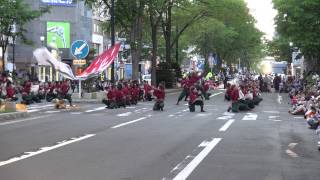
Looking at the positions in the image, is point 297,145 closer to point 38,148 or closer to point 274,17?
point 38,148

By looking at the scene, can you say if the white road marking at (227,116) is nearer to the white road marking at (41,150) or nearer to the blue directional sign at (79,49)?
the blue directional sign at (79,49)

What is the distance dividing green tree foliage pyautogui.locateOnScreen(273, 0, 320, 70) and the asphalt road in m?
19.0

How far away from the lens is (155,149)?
15.0 meters

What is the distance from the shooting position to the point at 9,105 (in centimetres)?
2698

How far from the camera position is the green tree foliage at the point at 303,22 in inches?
1658

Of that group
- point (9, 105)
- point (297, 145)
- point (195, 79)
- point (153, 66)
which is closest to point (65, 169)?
point (297, 145)

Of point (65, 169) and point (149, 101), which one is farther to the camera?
point (149, 101)

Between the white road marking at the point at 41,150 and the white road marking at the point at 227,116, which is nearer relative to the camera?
the white road marking at the point at 41,150

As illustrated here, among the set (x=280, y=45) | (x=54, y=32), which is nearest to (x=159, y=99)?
(x=280, y=45)

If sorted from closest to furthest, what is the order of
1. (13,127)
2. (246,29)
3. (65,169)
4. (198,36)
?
(65,169)
(13,127)
(198,36)
(246,29)

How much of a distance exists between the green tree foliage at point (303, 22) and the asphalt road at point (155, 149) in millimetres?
19021

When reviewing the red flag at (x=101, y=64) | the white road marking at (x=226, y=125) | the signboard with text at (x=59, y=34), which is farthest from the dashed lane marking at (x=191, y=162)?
the signboard with text at (x=59, y=34)

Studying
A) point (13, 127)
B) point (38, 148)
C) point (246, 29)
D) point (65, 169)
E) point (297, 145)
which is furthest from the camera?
point (246, 29)

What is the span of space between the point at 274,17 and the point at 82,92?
17.8 metres
